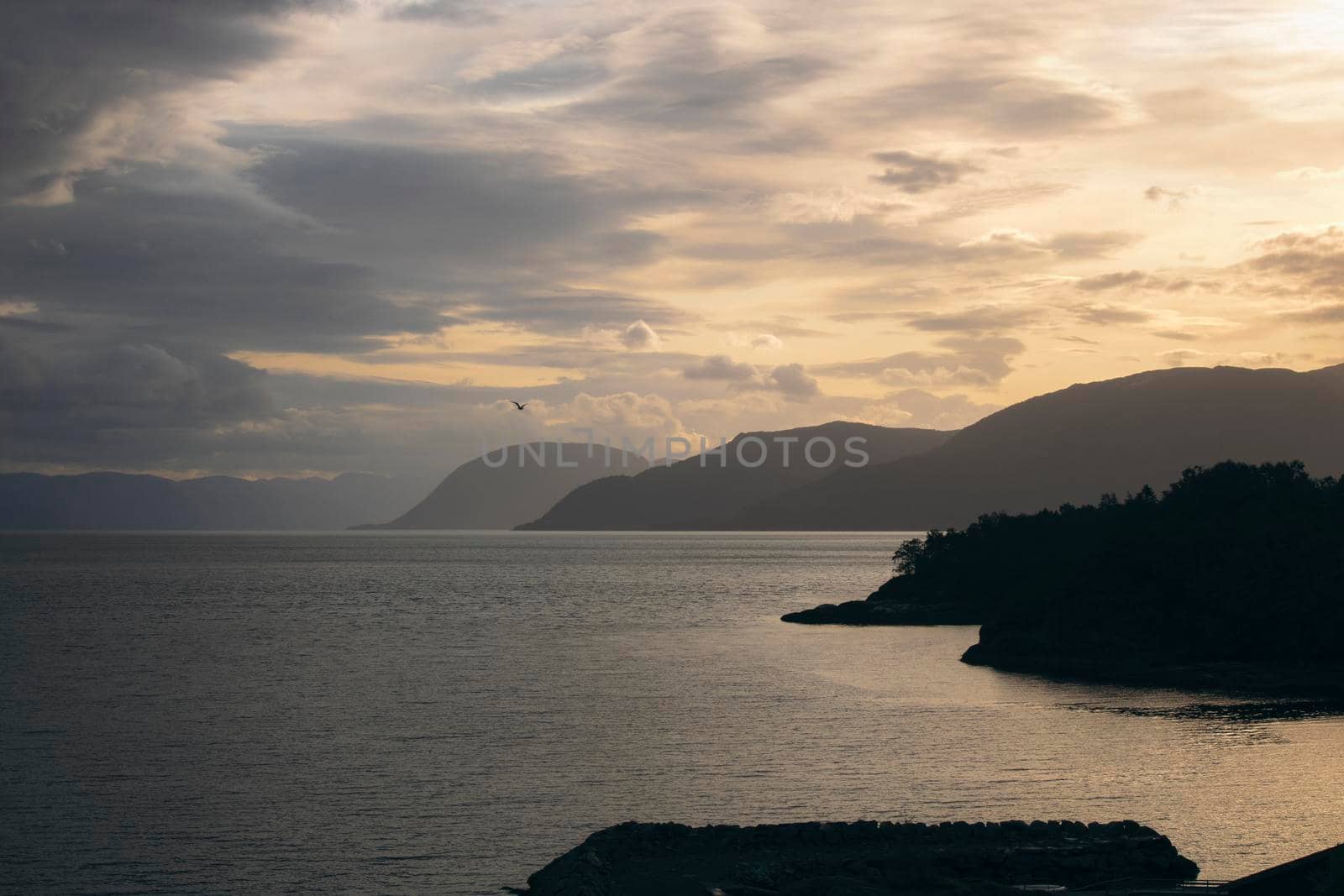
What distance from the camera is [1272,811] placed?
1924 inches

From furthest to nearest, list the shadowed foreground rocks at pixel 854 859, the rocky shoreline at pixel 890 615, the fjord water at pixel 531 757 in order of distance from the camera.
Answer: the rocky shoreline at pixel 890 615 < the fjord water at pixel 531 757 < the shadowed foreground rocks at pixel 854 859

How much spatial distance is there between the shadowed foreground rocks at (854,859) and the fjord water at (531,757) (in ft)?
12.9

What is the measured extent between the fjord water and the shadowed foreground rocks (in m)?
3.94

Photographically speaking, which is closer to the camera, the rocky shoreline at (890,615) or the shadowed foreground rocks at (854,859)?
the shadowed foreground rocks at (854,859)

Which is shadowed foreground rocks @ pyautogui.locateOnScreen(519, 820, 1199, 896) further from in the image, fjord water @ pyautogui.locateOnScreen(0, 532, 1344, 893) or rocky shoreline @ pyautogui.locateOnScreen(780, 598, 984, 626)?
rocky shoreline @ pyautogui.locateOnScreen(780, 598, 984, 626)

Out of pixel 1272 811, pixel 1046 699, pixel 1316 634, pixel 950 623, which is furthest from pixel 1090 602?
pixel 1272 811

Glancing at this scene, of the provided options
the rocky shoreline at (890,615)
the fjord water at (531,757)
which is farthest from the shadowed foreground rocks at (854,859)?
the rocky shoreline at (890,615)

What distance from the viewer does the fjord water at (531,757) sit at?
4300 cm

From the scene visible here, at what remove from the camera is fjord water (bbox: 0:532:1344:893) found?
4300 cm

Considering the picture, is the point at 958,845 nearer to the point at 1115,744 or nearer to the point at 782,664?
the point at 1115,744

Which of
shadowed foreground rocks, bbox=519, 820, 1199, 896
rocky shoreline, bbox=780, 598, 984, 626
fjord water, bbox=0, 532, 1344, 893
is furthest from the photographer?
rocky shoreline, bbox=780, 598, 984, 626

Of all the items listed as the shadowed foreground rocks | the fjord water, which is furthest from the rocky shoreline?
the shadowed foreground rocks

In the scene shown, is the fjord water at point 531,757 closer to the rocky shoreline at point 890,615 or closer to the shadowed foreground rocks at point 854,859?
the shadowed foreground rocks at point 854,859

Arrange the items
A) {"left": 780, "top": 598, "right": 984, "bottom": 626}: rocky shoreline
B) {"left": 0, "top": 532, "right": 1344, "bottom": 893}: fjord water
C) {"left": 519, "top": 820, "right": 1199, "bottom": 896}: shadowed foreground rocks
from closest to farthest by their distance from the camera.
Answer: {"left": 519, "top": 820, "right": 1199, "bottom": 896}: shadowed foreground rocks → {"left": 0, "top": 532, "right": 1344, "bottom": 893}: fjord water → {"left": 780, "top": 598, "right": 984, "bottom": 626}: rocky shoreline
